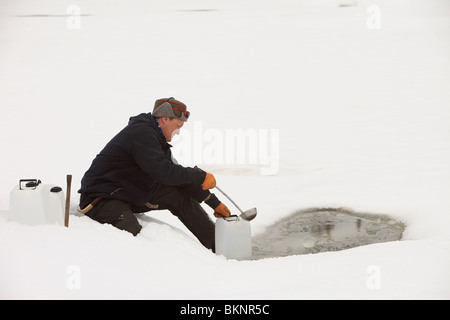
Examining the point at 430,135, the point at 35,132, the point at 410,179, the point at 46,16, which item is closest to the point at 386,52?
the point at 430,135

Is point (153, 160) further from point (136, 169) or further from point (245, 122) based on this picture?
point (245, 122)

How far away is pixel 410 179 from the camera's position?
4.86 metres

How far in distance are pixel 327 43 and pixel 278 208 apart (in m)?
6.97

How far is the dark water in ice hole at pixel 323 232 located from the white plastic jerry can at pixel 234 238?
16 cm

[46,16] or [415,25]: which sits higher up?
[46,16]

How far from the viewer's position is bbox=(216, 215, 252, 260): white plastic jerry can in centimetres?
323

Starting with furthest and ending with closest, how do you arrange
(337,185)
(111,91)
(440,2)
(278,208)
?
(440,2)
(111,91)
(337,185)
(278,208)

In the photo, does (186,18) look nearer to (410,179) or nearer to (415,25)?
(415,25)

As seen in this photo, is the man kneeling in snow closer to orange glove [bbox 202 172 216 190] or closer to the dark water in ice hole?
orange glove [bbox 202 172 216 190]

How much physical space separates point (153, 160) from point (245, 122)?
413 cm

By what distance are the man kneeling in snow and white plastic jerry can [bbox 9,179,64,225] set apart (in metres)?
0.36

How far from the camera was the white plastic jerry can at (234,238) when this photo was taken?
3230 millimetres

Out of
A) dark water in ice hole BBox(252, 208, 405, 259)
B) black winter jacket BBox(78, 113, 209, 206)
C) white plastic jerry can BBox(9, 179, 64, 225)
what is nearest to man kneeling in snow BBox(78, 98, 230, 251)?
black winter jacket BBox(78, 113, 209, 206)

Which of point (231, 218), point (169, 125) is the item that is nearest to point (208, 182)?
point (231, 218)
